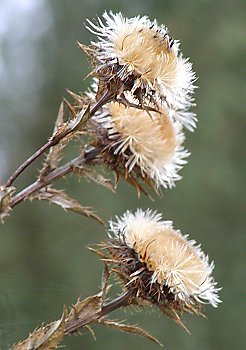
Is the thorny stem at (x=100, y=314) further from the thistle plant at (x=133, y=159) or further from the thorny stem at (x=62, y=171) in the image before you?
the thorny stem at (x=62, y=171)

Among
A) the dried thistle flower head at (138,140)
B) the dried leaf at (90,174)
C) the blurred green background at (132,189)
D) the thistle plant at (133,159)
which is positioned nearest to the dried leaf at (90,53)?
the thistle plant at (133,159)

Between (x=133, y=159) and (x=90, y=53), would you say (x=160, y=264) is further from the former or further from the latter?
(x=90, y=53)

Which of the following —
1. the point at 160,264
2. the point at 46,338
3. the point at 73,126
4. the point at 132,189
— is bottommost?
the point at 46,338

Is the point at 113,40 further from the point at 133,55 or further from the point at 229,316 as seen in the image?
the point at 229,316

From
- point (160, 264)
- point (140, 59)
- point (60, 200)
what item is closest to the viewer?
point (140, 59)

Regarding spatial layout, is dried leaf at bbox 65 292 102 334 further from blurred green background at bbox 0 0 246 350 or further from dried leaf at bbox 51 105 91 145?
blurred green background at bbox 0 0 246 350

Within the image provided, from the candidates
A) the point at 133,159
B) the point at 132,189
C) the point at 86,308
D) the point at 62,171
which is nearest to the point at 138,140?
the point at 133,159

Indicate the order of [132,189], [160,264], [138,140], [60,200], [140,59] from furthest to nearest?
1. [132,189]
2. [60,200]
3. [138,140]
4. [160,264]
5. [140,59]
